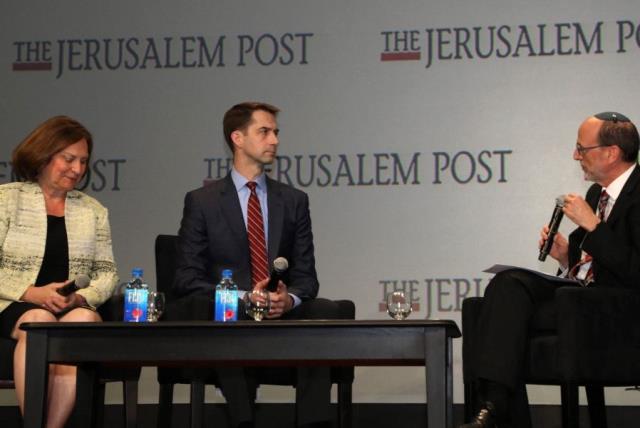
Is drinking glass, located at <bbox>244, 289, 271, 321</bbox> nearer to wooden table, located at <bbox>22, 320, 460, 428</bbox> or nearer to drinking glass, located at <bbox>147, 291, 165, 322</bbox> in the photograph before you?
drinking glass, located at <bbox>147, 291, 165, 322</bbox>

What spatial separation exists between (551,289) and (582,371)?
412mm

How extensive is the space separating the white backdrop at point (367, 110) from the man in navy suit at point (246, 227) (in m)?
0.93

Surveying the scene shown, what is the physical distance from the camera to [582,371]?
3.68 meters

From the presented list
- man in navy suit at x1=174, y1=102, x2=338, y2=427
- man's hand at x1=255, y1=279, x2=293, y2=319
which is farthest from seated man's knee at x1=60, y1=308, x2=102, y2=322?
man's hand at x1=255, y1=279, x2=293, y2=319

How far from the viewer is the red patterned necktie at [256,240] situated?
441 cm

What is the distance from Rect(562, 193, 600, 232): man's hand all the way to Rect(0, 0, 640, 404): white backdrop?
1.46 meters

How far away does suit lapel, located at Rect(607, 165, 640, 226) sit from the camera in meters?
4.00

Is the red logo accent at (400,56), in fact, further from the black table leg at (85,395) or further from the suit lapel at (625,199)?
the black table leg at (85,395)

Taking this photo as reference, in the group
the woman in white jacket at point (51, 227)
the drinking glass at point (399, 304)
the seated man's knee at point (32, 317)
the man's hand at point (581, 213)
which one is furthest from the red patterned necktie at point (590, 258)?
the seated man's knee at point (32, 317)

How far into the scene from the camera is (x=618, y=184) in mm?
4156

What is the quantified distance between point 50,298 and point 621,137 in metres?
2.29

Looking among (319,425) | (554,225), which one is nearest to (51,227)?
(319,425)

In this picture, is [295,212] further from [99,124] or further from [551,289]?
[99,124]

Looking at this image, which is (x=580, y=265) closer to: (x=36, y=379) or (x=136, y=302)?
(x=136, y=302)
